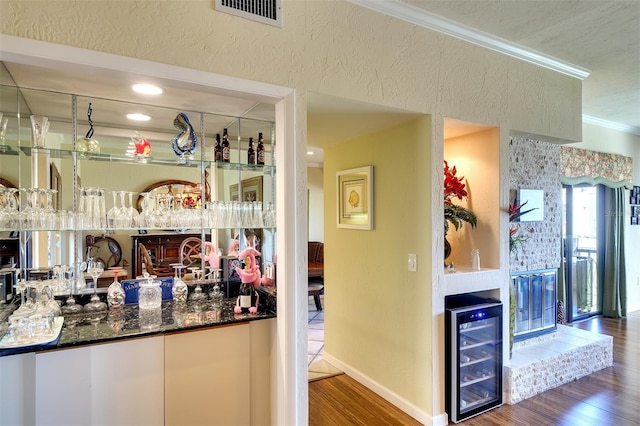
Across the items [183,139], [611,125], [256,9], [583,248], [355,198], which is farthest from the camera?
[583,248]

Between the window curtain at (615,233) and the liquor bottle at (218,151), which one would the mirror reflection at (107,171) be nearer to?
the liquor bottle at (218,151)

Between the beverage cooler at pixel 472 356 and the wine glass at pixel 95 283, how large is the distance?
7.95 ft

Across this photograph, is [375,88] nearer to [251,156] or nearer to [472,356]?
[251,156]

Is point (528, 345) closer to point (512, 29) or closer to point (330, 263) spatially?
point (330, 263)

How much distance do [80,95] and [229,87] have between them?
116 cm

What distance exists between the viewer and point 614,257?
5.50 meters

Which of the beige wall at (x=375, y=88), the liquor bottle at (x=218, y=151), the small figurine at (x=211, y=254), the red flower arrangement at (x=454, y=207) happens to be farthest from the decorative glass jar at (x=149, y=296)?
the red flower arrangement at (x=454, y=207)

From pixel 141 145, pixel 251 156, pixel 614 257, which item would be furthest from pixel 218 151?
pixel 614 257

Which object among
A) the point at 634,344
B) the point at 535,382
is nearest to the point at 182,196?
the point at 535,382

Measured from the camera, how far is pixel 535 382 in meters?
3.05

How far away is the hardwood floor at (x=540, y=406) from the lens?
2.70m

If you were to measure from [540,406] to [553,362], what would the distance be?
0.48 meters

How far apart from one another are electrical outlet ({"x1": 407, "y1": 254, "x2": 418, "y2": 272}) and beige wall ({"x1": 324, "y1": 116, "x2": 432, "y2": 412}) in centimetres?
3

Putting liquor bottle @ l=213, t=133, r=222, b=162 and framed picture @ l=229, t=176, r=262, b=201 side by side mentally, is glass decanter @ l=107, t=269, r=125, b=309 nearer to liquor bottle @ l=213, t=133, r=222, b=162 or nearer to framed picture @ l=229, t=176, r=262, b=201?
framed picture @ l=229, t=176, r=262, b=201
